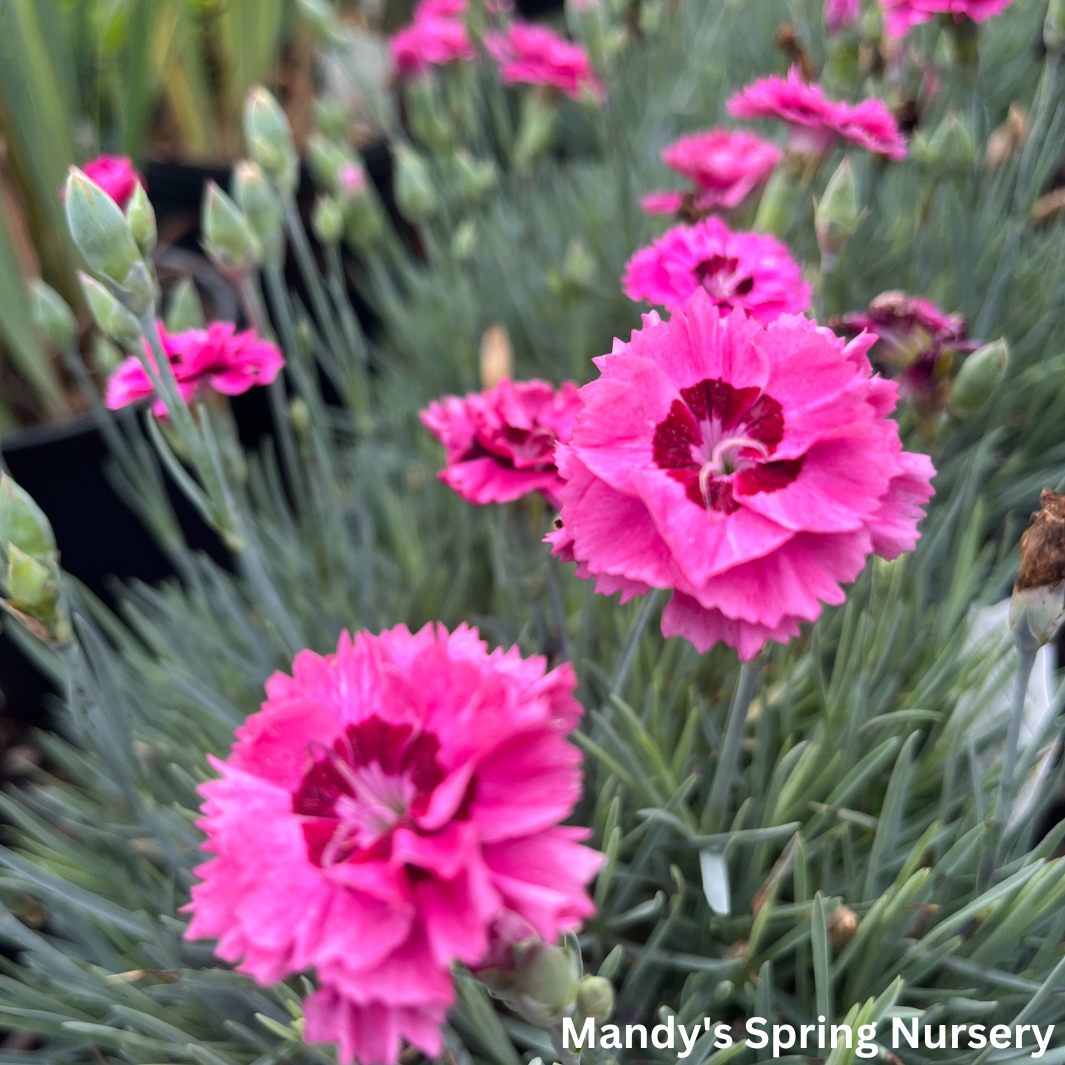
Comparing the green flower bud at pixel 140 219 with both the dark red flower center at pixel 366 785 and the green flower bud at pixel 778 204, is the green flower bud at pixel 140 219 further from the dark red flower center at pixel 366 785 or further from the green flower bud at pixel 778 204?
the green flower bud at pixel 778 204

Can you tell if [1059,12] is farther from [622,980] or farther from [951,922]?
[622,980]

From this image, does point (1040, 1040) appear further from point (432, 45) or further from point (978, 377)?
point (432, 45)

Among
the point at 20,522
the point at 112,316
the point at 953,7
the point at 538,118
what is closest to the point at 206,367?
the point at 112,316

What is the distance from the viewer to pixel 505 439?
53 centimetres

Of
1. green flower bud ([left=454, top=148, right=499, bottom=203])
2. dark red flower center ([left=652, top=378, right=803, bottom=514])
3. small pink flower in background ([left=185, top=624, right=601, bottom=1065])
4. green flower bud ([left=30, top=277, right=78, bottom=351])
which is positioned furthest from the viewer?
green flower bud ([left=454, top=148, right=499, bottom=203])

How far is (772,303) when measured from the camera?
0.52 meters

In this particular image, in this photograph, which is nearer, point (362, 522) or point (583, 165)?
point (362, 522)

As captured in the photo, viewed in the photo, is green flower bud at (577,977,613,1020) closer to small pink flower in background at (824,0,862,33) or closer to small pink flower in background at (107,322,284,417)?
small pink flower in background at (107,322,284,417)

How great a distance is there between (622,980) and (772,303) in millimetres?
443

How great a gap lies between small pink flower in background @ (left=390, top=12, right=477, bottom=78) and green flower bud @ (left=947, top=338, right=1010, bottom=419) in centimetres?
85

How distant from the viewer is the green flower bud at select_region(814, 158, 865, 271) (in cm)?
61

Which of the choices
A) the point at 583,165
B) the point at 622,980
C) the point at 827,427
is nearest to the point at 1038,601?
the point at 827,427

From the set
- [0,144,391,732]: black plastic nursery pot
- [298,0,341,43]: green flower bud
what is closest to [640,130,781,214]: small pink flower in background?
[298,0,341,43]: green flower bud

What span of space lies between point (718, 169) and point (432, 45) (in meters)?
0.55
